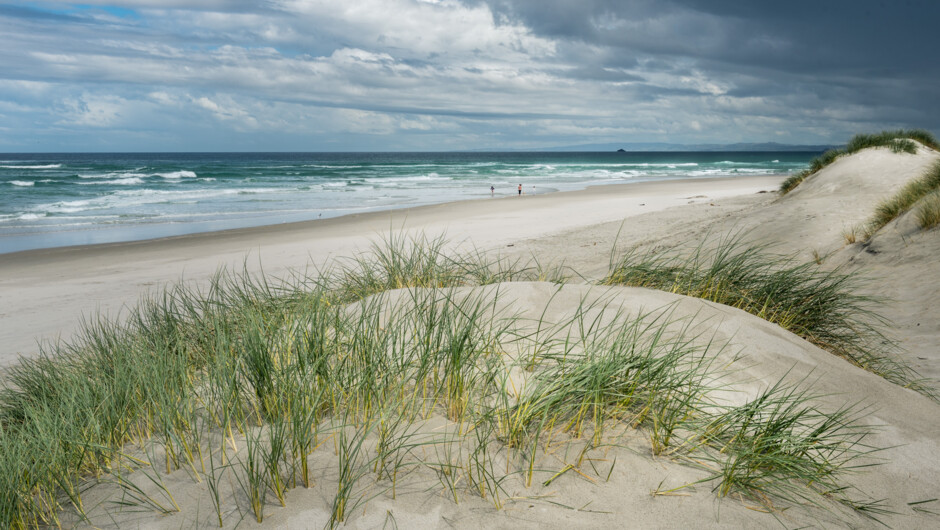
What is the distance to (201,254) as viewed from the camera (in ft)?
40.6

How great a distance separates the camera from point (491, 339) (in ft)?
9.73

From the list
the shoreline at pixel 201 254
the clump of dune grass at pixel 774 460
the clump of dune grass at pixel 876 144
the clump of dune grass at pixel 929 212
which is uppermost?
the clump of dune grass at pixel 876 144

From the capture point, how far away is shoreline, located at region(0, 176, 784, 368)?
7.86 metres

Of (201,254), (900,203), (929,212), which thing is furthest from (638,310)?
(201,254)

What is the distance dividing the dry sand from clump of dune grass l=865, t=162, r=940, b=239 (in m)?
0.37

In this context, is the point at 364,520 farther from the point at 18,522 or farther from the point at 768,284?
the point at 768,284

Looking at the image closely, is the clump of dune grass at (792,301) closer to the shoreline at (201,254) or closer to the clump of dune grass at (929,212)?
the clump of dune grass at (929,212)

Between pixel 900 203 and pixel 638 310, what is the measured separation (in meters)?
5.52

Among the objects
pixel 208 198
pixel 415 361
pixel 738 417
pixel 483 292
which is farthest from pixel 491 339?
pixel 208 198

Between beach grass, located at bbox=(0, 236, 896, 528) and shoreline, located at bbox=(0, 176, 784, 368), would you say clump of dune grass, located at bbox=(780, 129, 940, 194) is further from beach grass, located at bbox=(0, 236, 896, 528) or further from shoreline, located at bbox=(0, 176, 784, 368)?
beach grass, located at bbox=(0, 236, 896, 528)

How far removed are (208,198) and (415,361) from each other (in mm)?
27346

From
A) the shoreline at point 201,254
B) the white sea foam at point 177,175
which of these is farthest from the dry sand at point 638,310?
the white sea foam at point 177,175

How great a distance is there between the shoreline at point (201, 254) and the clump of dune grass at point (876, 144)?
500cm

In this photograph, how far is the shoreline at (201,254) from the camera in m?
7.86
